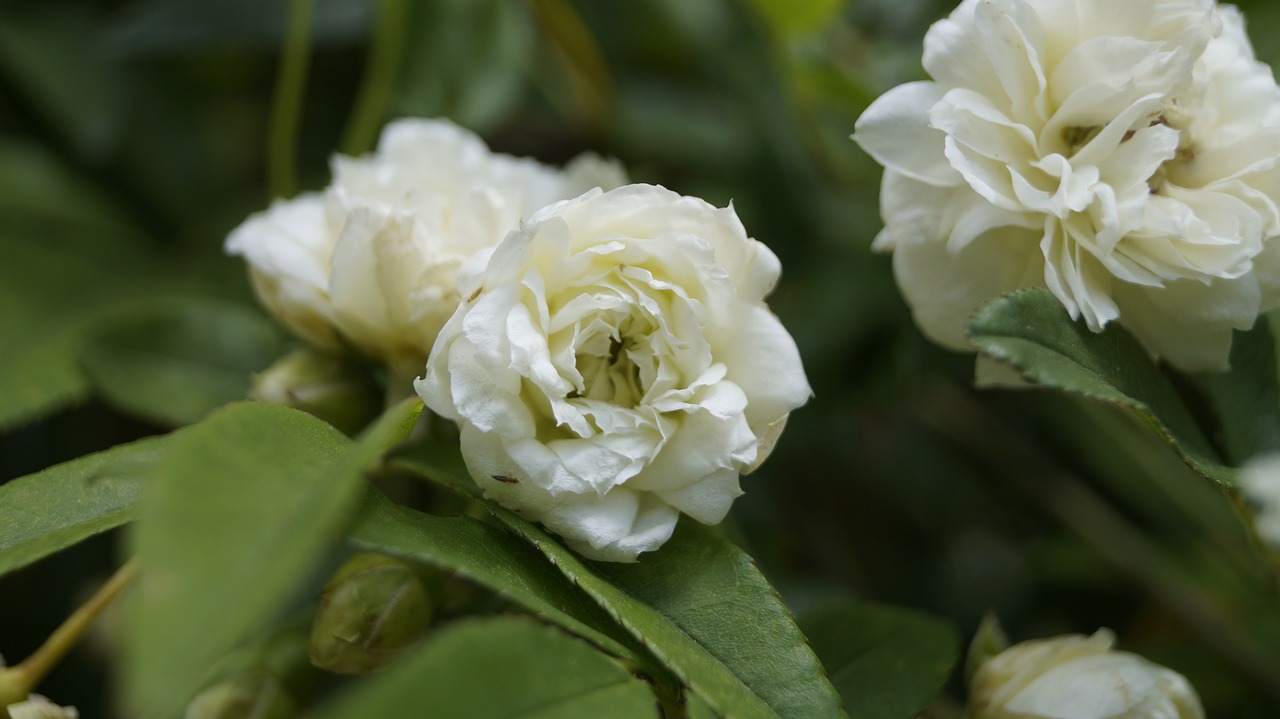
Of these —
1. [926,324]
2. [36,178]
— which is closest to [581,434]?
[926,324]

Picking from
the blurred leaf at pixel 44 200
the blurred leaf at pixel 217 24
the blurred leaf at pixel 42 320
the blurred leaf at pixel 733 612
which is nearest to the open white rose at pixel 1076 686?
the blurred leaf at pixel 733 612

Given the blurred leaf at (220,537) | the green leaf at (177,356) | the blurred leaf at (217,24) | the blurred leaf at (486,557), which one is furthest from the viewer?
the blurred leaf at (217,24)

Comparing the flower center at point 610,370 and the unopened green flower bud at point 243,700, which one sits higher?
the flower center at point 610,370

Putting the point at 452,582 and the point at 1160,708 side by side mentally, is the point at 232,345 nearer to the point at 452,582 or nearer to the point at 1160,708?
the point at 452,582

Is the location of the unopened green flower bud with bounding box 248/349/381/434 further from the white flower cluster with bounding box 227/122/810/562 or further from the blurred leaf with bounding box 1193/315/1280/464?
the blurred leaf with bounding box 1193/315/1280/464

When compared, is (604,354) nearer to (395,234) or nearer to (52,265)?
(395,234)

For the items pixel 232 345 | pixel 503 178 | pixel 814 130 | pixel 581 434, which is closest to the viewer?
pixel 581 434

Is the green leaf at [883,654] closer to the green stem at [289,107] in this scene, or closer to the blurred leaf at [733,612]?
the blurred leaf at [733,612]
